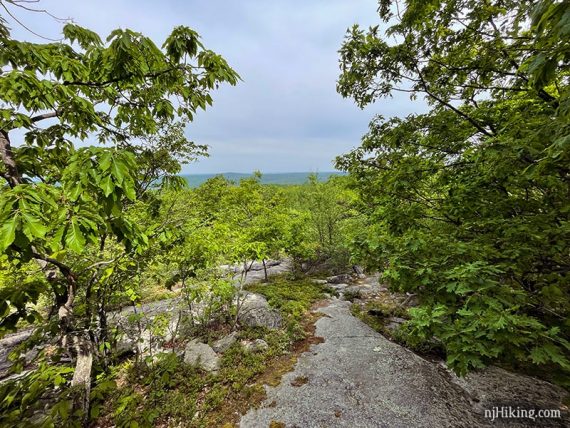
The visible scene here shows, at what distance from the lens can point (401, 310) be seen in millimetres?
10094

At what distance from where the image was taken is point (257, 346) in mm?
7266

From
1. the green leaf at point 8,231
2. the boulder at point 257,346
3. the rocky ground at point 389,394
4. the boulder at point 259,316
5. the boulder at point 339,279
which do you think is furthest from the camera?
the boulder at point 339,279

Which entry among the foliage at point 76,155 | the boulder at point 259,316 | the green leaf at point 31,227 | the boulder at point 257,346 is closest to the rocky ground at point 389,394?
the boulder at point 257,346

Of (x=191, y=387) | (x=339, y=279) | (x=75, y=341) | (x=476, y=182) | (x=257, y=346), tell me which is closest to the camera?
(x=75, y=341)

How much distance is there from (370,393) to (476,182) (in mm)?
4885

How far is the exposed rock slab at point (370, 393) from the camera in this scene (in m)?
4.72

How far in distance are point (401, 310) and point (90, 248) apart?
10.7 meters

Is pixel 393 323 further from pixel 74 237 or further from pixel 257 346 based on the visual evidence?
pixel 74 237

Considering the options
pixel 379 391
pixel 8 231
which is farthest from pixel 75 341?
pixel 379 391

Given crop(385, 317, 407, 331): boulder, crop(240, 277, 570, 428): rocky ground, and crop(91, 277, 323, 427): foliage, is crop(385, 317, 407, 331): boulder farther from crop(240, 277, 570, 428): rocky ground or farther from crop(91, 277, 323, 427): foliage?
crop(91, 277, 323, 427): foliage

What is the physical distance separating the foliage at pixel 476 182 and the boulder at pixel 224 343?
5.52m

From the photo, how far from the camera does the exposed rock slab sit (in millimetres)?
4723

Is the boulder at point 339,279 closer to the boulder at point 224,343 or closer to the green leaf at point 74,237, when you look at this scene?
the boulder at point 224,343

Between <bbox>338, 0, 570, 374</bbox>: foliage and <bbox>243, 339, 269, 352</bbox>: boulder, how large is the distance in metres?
4.94
